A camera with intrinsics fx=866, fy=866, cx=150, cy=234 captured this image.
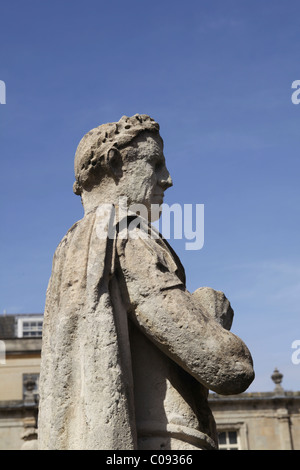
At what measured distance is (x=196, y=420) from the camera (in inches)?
205

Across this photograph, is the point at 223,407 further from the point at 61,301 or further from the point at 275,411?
the point at 61,301

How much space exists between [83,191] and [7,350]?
Answer: 46942mm

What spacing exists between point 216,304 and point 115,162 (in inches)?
45.4

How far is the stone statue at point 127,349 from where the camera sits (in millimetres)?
4988

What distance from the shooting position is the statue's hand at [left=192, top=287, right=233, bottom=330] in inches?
220

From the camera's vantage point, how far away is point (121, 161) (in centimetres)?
579

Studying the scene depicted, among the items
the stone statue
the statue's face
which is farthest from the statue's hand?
the statue's face

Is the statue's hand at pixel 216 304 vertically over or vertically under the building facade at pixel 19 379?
under

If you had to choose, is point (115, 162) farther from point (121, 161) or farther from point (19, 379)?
point (19, 379)

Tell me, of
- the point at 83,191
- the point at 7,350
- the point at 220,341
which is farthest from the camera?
the point at 7,350

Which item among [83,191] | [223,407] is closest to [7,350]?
[223,407]

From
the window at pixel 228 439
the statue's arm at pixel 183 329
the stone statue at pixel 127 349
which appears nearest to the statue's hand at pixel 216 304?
the stone statue at pixel 127 349

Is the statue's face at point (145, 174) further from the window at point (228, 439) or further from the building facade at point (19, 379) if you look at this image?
the window at point (228, 439)

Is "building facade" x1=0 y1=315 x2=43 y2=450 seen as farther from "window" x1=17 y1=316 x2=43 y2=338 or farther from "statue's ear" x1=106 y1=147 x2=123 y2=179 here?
"statue's ear" x1=106 y1=147 x2=123 y2=179
